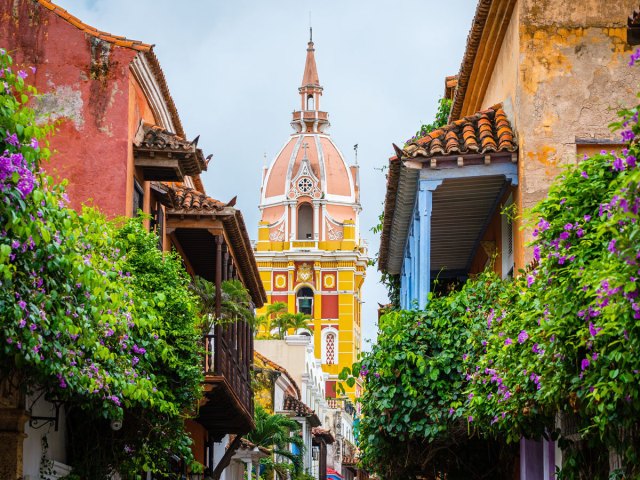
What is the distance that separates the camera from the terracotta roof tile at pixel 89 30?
62.5 feet

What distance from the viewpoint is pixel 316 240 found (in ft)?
333

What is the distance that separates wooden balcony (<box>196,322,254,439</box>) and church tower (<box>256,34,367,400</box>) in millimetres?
68888

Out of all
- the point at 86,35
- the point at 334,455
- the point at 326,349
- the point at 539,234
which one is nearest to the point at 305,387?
the point at 334,455

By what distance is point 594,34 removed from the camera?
16578 millimetres

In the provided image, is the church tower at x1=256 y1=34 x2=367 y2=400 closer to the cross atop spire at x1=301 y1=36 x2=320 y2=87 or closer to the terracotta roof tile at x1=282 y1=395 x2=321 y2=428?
the cross atop spire at x1=301 y1=36 x2=320 y2=87

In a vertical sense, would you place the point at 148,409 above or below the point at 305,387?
below

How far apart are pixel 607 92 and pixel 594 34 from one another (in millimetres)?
736

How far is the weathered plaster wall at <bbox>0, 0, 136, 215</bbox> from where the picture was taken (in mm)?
18875

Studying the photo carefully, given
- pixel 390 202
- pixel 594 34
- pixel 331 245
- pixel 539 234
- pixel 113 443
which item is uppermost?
pixel 331 245

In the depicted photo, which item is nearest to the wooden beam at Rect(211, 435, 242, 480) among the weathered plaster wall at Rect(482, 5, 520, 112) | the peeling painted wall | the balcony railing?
the balcony railing

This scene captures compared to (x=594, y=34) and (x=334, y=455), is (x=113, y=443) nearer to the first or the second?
(x=594, y=34)

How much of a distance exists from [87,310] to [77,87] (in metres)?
7.63

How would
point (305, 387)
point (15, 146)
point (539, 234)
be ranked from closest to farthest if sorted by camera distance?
point (15, 146)
point (539, 234)
point (305, 387)

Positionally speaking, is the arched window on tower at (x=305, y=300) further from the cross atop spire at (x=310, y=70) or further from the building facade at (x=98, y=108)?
the building facade at (x=98, y=108)
